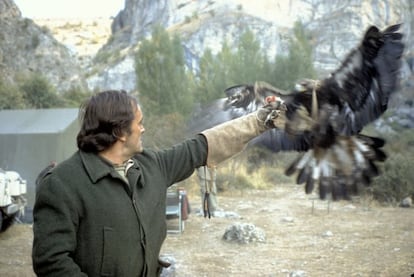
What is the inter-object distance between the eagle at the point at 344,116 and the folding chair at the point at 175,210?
4.16m

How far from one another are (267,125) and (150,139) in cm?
1087

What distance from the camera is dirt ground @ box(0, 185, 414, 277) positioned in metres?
6.44

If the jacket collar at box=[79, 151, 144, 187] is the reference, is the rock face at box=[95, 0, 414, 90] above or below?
above

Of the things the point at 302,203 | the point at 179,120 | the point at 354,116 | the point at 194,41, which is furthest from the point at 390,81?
the point at 194,41

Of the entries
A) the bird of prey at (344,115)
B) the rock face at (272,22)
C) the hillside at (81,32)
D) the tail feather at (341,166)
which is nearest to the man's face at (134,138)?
the bird of prey at (344,115)

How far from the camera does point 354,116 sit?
4.05 m

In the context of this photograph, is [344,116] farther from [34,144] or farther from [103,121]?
[34,144]

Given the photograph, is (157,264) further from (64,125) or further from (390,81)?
(64,125)

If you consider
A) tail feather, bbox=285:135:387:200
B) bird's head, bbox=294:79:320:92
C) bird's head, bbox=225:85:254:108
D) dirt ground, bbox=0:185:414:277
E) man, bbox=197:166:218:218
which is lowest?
dirt ground, bbox=0:185:414:277

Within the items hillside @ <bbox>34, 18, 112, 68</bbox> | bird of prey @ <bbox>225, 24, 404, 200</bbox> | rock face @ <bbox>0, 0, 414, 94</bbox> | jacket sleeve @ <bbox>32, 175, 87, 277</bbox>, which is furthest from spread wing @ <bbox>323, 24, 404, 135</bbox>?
hillside @ <bbox>34, 18, 112, 68</bbox>

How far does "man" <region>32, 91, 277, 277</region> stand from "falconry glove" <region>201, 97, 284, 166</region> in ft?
1.10

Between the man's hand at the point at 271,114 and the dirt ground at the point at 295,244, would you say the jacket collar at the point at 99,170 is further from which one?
the dirt ground at the point at 295,244

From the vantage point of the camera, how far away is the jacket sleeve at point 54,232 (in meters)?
1.71

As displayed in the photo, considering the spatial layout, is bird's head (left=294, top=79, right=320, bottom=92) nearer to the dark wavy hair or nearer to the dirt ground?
the dark wavy hair
